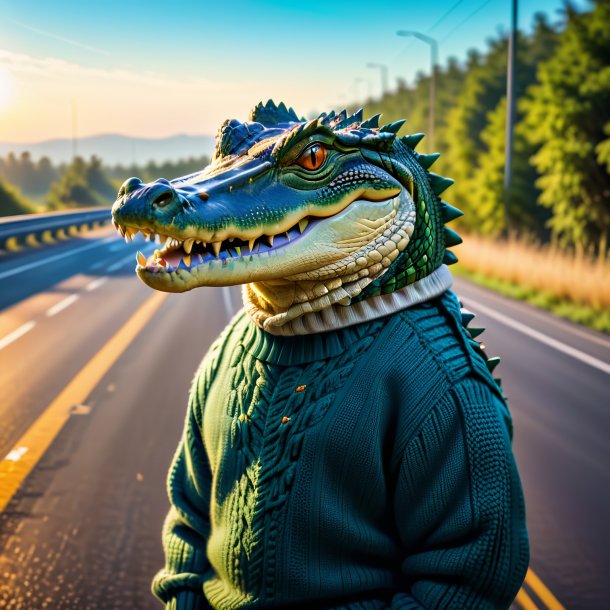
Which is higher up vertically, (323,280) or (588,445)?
(323,280)

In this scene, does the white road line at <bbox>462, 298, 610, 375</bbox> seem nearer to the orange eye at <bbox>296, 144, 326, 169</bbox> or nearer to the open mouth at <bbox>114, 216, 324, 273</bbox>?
the orange eye at <bbox>296, 144, 326, 169</bbox>

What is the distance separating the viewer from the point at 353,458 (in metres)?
1.66

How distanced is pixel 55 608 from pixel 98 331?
736 cm

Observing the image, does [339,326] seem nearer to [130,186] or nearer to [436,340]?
[436,340]

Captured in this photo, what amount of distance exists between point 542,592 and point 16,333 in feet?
28.4

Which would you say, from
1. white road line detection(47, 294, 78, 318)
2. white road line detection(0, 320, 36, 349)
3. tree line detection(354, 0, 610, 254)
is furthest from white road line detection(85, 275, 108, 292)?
tree line detection(354, 0, 610, 254)

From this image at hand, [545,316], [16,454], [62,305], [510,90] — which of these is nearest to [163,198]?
[16,454]

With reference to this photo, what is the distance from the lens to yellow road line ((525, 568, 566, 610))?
4.14m

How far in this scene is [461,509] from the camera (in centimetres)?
160

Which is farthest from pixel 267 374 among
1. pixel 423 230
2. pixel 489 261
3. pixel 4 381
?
pixel 489 261

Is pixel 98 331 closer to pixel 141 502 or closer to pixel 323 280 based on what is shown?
pixel 141 502

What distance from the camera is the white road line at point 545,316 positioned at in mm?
10828

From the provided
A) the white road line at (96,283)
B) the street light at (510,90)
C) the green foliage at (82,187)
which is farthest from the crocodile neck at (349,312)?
the green foliage at (82,187)

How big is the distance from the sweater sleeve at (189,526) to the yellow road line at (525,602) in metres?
2.77
